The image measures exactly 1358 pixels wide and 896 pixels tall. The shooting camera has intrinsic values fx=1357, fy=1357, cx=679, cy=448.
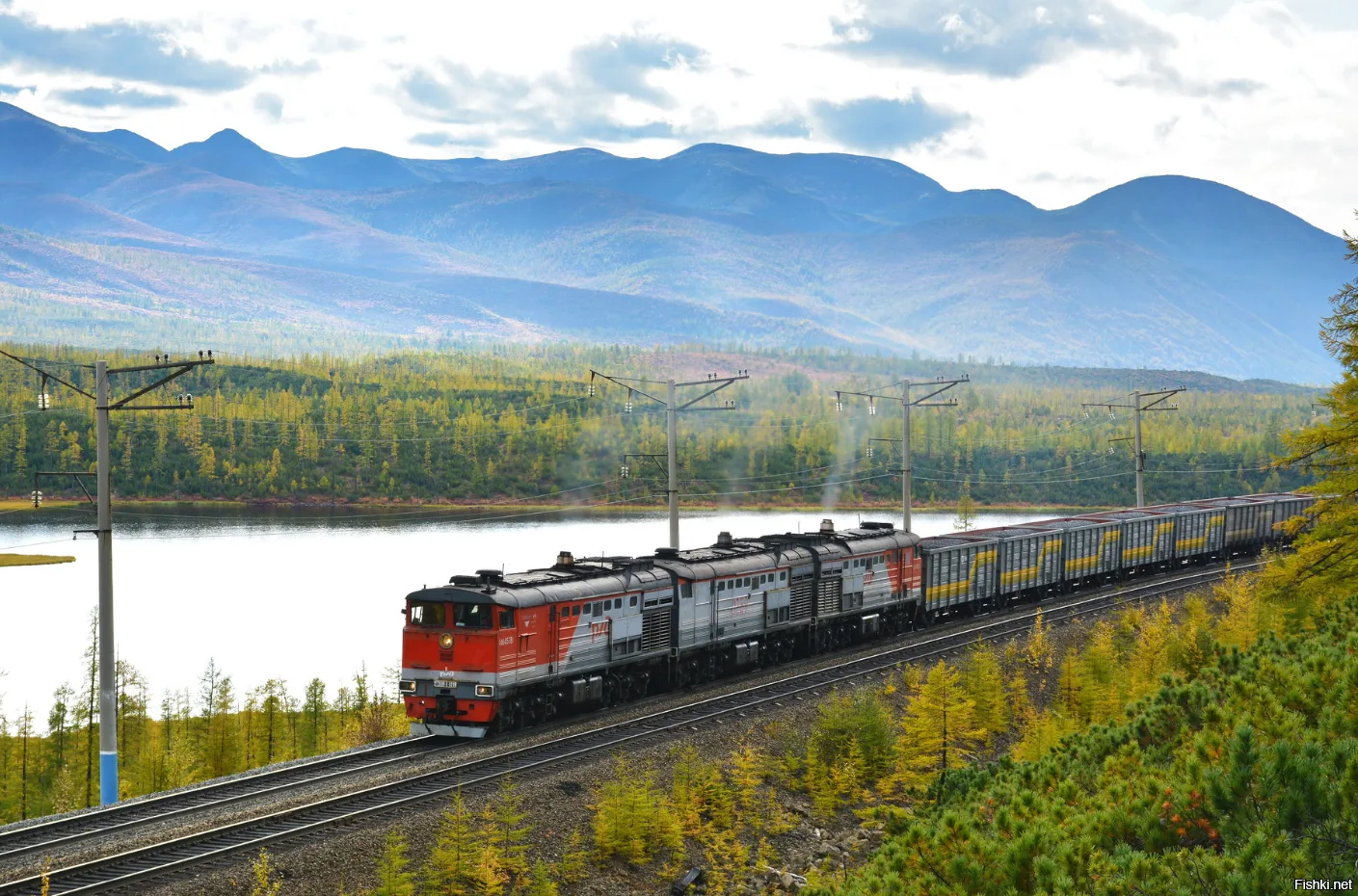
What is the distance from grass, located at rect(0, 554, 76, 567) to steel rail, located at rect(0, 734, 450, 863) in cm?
9759

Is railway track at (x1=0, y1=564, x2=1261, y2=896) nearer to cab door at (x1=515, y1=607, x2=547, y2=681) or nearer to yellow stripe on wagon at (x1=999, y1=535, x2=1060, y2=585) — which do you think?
Answer: cab door at (x1=515, y1=607, x2=547, y2=681)

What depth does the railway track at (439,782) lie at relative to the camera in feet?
71.7

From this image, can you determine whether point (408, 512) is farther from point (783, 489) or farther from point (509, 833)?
point (509, 833)

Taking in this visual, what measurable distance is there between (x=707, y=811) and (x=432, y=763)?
6411mm

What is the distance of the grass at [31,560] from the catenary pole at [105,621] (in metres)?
94.9

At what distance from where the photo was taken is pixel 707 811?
28.4m

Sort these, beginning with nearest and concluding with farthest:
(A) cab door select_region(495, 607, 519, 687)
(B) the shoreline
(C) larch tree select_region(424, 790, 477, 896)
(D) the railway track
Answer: (D) the railway track, (C) larch tree select_region(424, 790, 477, 896), (A) cab door select_region(495, 607, 519, 687), (B) the shoreline

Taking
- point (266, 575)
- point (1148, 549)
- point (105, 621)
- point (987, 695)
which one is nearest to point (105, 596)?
point (105, 621)

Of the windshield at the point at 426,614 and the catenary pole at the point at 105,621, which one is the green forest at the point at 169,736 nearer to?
the catenary pole at the point at 105,621

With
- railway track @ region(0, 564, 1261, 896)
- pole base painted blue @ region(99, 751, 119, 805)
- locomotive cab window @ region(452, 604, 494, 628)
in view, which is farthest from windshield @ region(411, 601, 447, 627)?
pole base painted blue @ region(99, 751, 119, 805)

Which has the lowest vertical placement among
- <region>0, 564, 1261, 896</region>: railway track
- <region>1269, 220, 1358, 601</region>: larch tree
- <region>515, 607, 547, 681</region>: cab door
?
<region>0, 564, 1261, 896</region>: railway track

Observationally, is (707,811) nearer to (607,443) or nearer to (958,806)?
(958,806)

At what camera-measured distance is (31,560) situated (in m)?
120

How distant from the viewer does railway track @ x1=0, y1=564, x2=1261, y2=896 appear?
71.7 ft
